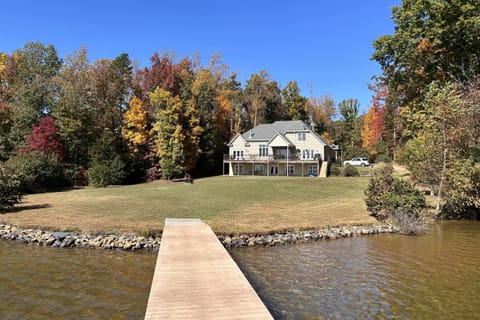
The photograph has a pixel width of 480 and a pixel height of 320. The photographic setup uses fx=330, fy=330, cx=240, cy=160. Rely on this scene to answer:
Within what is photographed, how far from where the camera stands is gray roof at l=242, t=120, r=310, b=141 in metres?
46.7

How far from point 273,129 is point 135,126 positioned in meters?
19.5

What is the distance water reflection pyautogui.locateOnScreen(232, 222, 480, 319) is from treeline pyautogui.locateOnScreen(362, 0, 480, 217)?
592 centimetres

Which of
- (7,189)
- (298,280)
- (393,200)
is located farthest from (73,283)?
(393,200)

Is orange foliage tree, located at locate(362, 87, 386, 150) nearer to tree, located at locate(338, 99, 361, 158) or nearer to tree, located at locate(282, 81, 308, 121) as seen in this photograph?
tree, located at locate(338, 99, 361, 158)

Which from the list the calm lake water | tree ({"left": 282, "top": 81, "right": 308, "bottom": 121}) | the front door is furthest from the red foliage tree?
tree ({"left": 282, "top": 81, "right": 308, "bottom": 121})

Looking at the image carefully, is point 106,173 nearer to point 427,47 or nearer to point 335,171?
point 335,171

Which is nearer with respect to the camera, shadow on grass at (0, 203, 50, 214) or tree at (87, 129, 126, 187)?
shadow on grass at (0, 203, 50, 214)

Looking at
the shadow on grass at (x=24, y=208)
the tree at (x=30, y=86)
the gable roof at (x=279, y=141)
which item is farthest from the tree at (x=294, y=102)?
the shadow on grass at (x=24, y=208)

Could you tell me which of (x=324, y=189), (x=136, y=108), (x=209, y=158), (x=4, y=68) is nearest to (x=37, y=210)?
(x=324, y=189)

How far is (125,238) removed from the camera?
12.3 meters

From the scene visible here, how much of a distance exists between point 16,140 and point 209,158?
23.2 m

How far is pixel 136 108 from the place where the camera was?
41438mm

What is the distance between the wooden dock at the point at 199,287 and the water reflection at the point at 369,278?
1100mm

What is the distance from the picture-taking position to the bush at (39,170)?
94.2 feet
